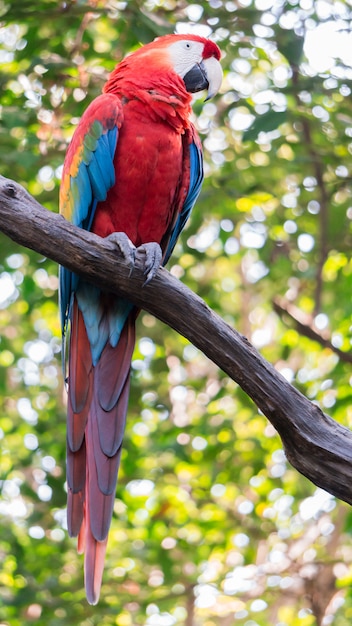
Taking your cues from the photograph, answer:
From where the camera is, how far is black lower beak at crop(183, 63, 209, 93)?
2753mm

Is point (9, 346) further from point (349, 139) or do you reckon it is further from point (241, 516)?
point (349, 139)

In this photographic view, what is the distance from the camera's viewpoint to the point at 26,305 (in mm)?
3865

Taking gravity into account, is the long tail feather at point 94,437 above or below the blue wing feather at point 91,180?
below

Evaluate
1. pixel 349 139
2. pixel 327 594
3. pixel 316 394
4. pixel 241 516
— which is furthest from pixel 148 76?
pixel 327 594

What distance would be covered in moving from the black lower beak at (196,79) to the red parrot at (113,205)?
10.8 inches

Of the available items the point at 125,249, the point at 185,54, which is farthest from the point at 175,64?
the point at 125,249

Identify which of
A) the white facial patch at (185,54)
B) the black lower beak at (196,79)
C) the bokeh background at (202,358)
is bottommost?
the bokeh background at (202,358)

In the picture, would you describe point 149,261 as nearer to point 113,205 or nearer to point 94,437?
point 113,205

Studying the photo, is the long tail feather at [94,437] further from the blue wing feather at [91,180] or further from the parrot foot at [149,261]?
the parrot foot at [149,261]

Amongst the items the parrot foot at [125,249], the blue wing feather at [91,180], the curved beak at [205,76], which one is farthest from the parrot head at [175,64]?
the parrot foot at [125,249]

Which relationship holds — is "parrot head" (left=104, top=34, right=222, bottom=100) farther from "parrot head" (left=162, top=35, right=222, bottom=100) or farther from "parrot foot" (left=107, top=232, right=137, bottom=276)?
"parrot foot" (left=107, top=232, right=137, bottom=276)

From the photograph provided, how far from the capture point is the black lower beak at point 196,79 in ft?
9.03

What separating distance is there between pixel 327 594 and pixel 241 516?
54cm

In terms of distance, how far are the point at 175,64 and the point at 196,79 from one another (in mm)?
203
